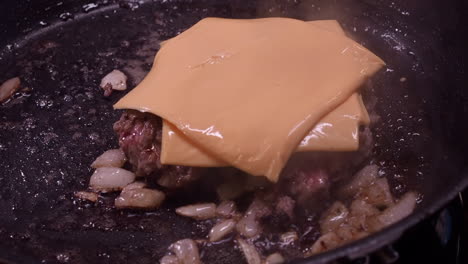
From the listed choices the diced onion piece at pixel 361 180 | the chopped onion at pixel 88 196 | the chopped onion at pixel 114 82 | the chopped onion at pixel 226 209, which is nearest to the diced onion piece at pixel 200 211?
the chopped onion at pixel 226 209

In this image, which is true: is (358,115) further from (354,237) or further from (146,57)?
(146,57)

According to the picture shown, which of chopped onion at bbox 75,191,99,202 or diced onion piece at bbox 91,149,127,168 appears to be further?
diced onion piece at bbox 91,149,127,168

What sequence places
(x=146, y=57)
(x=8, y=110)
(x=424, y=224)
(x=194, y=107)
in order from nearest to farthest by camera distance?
(x=424, y=224) → (x=194, y=107) → (x=8, y=110) → (x=146, y=57)

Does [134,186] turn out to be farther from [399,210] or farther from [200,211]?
[399,210]

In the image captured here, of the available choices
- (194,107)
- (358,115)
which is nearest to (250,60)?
(194,107)

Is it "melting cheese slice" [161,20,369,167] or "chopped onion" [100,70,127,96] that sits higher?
"melting cheese slice" [161,20,369,167]

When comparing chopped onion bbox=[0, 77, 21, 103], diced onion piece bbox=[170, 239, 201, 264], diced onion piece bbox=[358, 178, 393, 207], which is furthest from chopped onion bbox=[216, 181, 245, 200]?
chopped onion bbox=[0, 77, 21, 103]

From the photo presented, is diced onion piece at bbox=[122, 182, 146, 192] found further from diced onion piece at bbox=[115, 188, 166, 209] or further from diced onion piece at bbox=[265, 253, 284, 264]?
diced onion piece at bbox=[265, 253, 284, 264]
